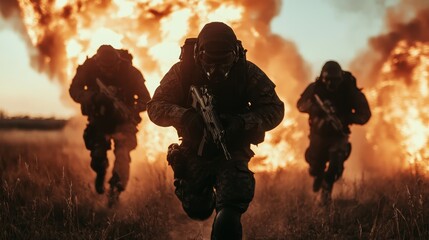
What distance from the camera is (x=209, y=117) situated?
4270 millimetres

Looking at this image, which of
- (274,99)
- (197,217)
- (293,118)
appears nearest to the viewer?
(274,99)

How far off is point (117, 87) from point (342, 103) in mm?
3579

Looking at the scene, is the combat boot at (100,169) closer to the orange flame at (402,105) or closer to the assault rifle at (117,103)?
the assault rifle at (117,103)

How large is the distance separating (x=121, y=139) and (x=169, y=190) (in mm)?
1043

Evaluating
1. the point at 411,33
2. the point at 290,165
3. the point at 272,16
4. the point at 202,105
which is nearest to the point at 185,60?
the point at 202,105

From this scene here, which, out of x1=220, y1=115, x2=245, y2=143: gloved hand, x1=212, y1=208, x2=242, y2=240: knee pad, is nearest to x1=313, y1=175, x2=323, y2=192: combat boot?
x1=220, y1=115, x2=245, y2=143: gloved hand

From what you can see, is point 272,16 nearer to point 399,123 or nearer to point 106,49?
point 399,123

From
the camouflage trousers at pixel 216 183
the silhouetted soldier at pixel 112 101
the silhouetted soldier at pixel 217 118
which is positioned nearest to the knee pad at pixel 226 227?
the silhouetted soldier at pixel 217 118

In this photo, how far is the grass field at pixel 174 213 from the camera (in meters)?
5.29

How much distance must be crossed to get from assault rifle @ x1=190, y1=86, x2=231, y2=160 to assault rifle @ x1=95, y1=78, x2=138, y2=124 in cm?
364

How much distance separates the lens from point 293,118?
12.6 meters

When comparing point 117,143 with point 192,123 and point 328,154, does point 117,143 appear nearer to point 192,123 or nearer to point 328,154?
point 328,154

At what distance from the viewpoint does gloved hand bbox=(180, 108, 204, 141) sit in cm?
432

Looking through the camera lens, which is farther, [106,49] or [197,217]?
[106,49]
